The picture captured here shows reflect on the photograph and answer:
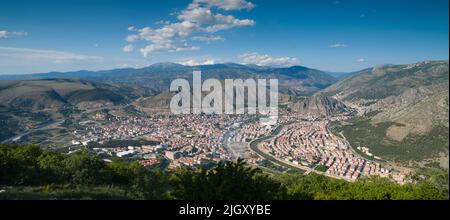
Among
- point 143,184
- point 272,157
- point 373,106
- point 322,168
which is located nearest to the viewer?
point 143,184

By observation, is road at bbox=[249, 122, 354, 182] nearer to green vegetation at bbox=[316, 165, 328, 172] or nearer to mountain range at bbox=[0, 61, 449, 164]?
green vegetation at bbox=[316, 165, 328, 172]

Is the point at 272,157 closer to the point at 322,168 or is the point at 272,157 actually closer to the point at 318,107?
the point at 322,168

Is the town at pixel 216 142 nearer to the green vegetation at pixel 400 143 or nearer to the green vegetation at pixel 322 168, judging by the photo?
the green vegetation at pixel 322 168

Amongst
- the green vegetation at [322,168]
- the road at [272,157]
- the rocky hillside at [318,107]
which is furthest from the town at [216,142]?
the rocky hillside at [318,107]

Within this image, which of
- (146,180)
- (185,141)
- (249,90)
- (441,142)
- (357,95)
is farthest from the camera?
(357,95)

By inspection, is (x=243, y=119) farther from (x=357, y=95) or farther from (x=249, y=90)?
(x=357, y=95)

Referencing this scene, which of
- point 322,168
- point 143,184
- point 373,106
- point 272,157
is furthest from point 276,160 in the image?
point 373,106
